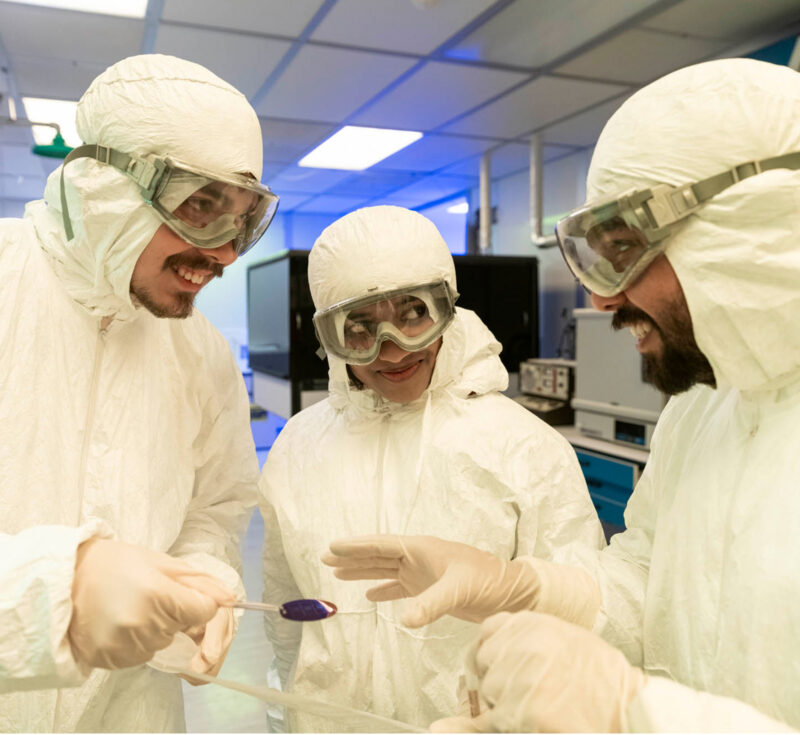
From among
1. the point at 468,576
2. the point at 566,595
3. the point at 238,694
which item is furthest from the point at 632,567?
the point at 238,694

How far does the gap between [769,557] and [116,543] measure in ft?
2.65

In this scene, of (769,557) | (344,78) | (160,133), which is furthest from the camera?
(344,78)

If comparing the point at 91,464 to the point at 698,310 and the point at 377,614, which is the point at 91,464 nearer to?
the point at 377,614

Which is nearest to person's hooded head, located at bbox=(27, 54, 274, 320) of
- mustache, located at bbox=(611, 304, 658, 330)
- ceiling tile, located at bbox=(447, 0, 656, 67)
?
mustache, located at bbox=(611, 304, 658, 330)

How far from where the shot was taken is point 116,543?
819 millimetres

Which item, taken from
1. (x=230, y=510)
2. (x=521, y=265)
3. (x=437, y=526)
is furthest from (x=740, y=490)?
(x=521, y=265)

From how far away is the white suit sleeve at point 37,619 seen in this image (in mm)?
733

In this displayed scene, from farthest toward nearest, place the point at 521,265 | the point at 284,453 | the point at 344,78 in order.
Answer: the point at 521,265, the point at 344,78, the point at 284,453

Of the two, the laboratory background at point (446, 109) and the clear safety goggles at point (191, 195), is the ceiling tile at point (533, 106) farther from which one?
the clear safety goggles at point (191, 195)

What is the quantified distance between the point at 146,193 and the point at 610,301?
819 mm

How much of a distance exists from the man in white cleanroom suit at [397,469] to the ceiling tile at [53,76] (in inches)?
98.1

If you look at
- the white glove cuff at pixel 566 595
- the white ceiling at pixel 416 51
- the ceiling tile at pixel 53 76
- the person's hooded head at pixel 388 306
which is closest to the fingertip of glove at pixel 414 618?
the white glove cuff at pixel 566 595

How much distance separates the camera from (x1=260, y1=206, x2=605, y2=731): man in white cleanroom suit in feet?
4.11

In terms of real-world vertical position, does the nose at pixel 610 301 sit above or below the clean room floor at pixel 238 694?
above
